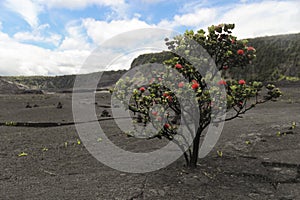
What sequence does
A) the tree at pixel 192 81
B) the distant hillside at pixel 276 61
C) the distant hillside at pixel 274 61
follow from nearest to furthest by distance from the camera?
the tree at pixel 192 81 → the distant hillside at pixel 276 61 → the distant hillside at pixel 274 61

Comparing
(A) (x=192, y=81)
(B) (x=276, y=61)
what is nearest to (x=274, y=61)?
(B) (x=276, y=61)

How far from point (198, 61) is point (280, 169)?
416 cm

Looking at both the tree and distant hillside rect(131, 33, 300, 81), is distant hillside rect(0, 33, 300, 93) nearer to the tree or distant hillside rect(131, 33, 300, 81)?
distant hillside rect(131, 33, 300, 81)

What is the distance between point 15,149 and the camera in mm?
10820

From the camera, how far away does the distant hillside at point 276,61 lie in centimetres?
4956

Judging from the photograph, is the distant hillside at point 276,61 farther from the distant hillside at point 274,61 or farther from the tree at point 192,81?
the tree at point 192,81

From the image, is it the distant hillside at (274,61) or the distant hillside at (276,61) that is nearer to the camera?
the distant hillside at (276,61)

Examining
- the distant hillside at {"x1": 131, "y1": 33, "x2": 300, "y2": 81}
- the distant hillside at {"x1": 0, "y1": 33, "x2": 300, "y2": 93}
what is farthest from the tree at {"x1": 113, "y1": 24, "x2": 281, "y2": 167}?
the distant hillside at {"x1": 131, "y1": 33, "x2": 300, "y2": 81}

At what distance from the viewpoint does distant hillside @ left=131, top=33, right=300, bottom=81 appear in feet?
163

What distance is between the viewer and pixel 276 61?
54.3m

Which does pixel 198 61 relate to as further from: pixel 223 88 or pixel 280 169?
pixel 280 169

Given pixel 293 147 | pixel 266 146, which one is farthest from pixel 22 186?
pixel 293 147

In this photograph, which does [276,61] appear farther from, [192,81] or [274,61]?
[192,81]

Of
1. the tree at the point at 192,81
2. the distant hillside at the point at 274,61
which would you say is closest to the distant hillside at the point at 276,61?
the distant hillside at the point at 274,61
